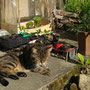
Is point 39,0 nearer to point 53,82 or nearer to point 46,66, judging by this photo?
point 46,66

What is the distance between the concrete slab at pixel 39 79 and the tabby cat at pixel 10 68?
0.10 metres

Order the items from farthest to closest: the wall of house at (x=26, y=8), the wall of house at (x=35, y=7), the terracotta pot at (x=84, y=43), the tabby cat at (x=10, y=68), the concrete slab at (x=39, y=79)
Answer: the wall of house at (x=26, y=8) < the wall of house at (x=35, y=7) < the terracotta pot at (x=84, y=43) < the tabby cat at (x=10, y=68) < the concrete slab at (x=39, y=79)

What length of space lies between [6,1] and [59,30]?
2.52 meters

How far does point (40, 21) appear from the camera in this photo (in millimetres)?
6762

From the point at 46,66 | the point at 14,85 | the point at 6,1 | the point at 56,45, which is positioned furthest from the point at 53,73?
the point at 6,1

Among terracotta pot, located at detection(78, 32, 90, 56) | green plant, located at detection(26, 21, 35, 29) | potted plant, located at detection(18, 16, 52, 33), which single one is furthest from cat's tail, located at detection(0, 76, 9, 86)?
green plant, located at detection(26, 21, 35, 29)

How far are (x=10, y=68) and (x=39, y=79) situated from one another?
0.56m

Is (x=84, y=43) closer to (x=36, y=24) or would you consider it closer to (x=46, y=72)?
(x=46, y=72)

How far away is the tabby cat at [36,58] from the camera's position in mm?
3201

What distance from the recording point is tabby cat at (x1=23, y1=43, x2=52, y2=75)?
3.20 m

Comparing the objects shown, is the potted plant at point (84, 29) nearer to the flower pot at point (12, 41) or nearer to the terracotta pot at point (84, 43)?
the terracotta pot at point (84, 43)

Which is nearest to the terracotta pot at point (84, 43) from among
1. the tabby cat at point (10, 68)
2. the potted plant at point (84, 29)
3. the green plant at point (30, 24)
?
the potted plant at point (84, 29)

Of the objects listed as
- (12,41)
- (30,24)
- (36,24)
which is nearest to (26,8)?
(36,24)

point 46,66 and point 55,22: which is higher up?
point 55,22
